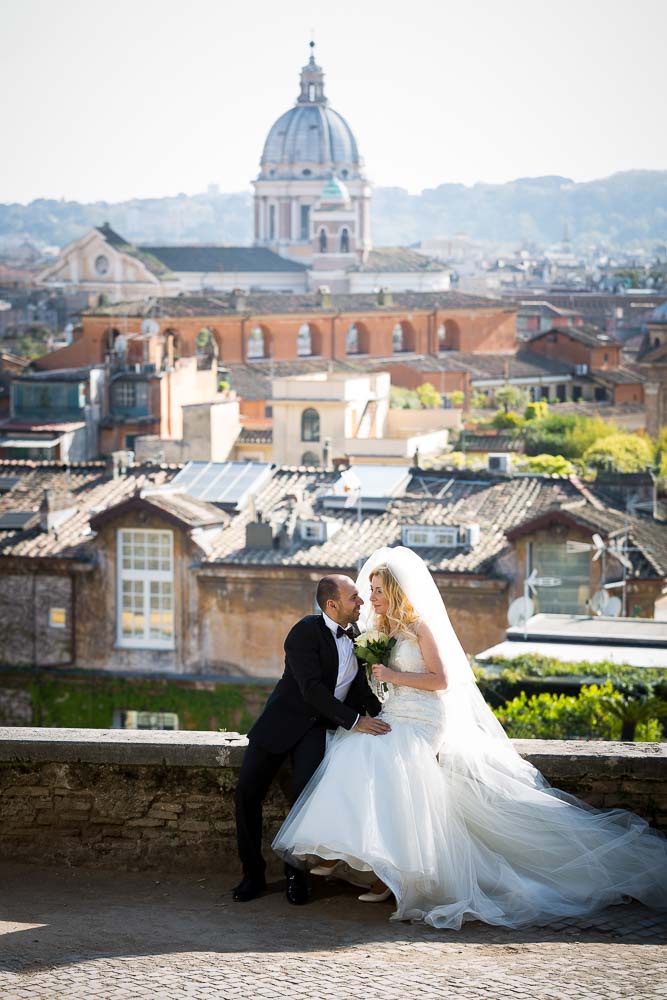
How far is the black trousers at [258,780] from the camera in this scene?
640cm

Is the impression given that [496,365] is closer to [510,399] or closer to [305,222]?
[510,399]

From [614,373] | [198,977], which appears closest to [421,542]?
[198,977]

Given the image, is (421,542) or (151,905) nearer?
(151,905)

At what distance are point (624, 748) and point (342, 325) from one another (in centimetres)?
6759

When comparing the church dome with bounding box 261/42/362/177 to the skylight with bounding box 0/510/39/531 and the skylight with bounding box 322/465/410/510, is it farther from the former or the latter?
the skylight with bounding box 0/510/39/531

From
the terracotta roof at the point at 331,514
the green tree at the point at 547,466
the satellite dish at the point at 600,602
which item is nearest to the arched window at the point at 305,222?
the green tree at the point at 547,466

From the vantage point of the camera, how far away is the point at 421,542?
22906 millimetres

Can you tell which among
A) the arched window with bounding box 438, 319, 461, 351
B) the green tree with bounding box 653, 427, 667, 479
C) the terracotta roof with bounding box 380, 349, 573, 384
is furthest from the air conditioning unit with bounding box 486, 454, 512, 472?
the arched window with bounding box 438, 319, 461, 351

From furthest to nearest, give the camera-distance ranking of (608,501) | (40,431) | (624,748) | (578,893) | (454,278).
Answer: (454,278) → (40,431) → (608,501) → (624,748) → (578,893)

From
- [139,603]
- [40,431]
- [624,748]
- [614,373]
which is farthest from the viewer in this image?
[614,373]

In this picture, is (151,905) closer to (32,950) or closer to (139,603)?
(32,950)

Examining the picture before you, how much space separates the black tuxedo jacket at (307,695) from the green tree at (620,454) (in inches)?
1211

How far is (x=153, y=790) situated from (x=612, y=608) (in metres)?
14.2

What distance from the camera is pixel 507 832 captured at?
20.7 ft
